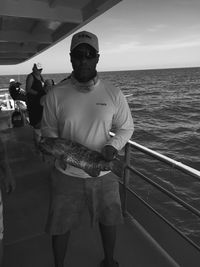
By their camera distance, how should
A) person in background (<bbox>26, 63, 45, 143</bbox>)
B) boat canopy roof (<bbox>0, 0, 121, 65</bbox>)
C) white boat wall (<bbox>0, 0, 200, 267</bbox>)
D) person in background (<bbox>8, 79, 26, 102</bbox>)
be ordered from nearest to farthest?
1. white boat wall (<bbox>0, 0, 200, 267</bbox>)
2. boat canopy roof (<bbox>0, 0, 121, 65</bbox>)
3. person in background (<bbox>26, 63, 45, 143</bbox>)
4. person in background (<bbox>8, 79, 26, 102</bbox>)

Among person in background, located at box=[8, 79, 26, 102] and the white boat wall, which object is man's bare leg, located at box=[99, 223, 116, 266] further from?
person in background, located at box=[8, 79, 26, 102]

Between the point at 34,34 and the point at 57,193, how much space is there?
6554 mm

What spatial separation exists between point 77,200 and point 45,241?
1.28m

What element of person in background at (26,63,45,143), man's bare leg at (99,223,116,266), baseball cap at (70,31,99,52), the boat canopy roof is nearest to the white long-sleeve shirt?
baseball cap at (70,31,99,52)

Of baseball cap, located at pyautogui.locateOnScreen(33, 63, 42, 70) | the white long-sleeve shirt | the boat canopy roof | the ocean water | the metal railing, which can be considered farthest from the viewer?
the ocean water

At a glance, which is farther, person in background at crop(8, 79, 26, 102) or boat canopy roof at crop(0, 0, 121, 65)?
person in background at crop(8, 79, 26, 102)

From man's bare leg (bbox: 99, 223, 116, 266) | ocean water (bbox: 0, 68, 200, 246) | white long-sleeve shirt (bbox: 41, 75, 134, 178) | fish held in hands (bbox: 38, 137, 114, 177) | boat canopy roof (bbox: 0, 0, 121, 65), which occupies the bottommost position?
ocean water (bbox: 0, 68, 200, 246)

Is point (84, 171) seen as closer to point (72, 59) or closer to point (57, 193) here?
point (57, 193)

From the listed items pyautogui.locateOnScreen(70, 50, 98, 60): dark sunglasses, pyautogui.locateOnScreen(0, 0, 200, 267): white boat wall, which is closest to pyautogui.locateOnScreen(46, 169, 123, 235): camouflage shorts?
pyautogui.locateOnScreen(0, 0, 200, 267): white boat wall

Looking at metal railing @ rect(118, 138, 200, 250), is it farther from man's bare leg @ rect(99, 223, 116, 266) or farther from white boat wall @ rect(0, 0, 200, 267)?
man's bare leg @ rect(99, 223, 116, 266)

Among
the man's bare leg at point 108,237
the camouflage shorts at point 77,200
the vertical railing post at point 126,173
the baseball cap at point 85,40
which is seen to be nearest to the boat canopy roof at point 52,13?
the vertical railing post at point 126,173

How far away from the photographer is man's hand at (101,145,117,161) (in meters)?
2.30

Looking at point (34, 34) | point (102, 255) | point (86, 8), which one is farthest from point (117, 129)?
point (34, 34)

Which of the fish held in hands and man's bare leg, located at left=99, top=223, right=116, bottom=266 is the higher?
the fish held in hands
